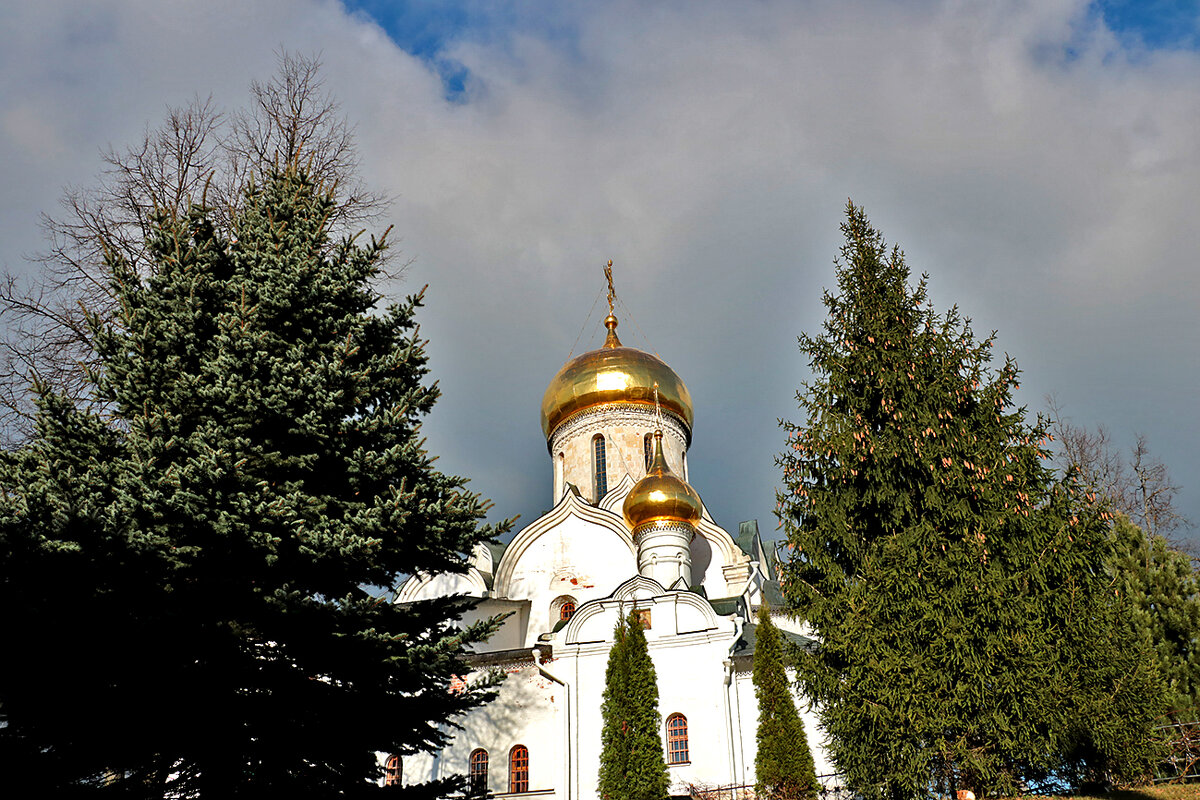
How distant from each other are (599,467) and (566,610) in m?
4.95

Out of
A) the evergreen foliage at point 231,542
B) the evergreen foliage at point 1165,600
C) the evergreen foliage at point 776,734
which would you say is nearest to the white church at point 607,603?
the evergreen foliage at point 776,734

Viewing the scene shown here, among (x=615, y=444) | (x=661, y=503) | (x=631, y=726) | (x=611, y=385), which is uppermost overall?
(x=611, y=385)

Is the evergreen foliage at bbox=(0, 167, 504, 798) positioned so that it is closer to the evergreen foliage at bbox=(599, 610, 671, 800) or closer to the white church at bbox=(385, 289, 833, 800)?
the white church at bbox=(385, 289, 833, 800)

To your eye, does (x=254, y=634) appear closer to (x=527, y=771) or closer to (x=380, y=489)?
(x=380, y=489)

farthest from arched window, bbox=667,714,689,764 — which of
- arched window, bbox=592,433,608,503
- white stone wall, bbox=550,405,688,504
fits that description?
white stone wall, bbox=550,405,688,504

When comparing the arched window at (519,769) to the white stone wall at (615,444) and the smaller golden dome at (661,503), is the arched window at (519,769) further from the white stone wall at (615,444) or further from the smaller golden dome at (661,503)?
the white stone wall at (615,444)

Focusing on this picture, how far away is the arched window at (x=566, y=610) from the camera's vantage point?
1930 centimetres

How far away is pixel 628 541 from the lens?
65.1 ft

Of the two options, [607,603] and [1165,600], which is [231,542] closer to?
[607,603]

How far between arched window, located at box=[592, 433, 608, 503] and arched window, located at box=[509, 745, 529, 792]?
292 inches

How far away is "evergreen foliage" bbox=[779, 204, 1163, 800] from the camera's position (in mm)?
8602

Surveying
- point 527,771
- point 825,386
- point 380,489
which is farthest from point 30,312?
point 527,771

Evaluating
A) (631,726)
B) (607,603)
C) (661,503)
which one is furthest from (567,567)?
(631,726)

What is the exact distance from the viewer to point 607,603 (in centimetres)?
1677
